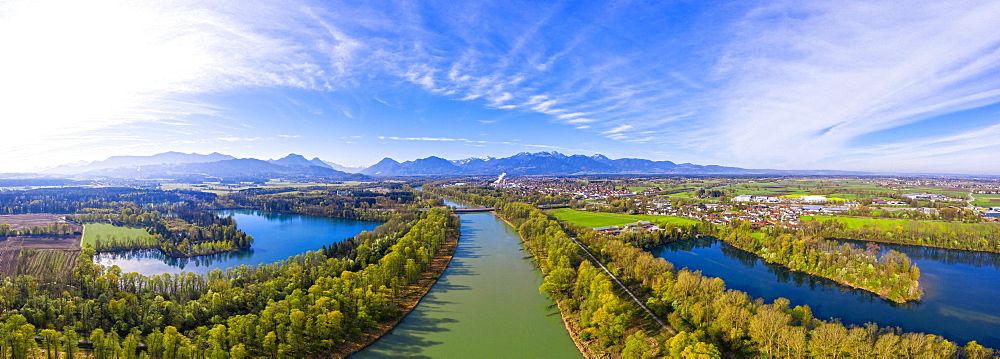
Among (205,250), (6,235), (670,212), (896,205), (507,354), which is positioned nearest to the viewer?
(507,354)

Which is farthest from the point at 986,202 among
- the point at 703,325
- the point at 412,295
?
the point at 412,295

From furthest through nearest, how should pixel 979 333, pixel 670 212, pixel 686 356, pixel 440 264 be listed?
pixel 670 212
pixel 440 264
pixel 979 333
pixel 686 356

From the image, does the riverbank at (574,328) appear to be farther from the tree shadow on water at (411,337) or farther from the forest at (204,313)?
the forest at (204,313)

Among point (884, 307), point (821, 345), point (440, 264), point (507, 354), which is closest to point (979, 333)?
point (884, 307)

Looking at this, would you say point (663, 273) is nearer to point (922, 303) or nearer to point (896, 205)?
point (922, 303)

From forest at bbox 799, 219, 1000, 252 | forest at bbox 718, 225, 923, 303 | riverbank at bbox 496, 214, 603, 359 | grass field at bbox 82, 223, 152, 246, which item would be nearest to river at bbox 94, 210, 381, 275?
grass field at bbox 82, 223, 152, 246
